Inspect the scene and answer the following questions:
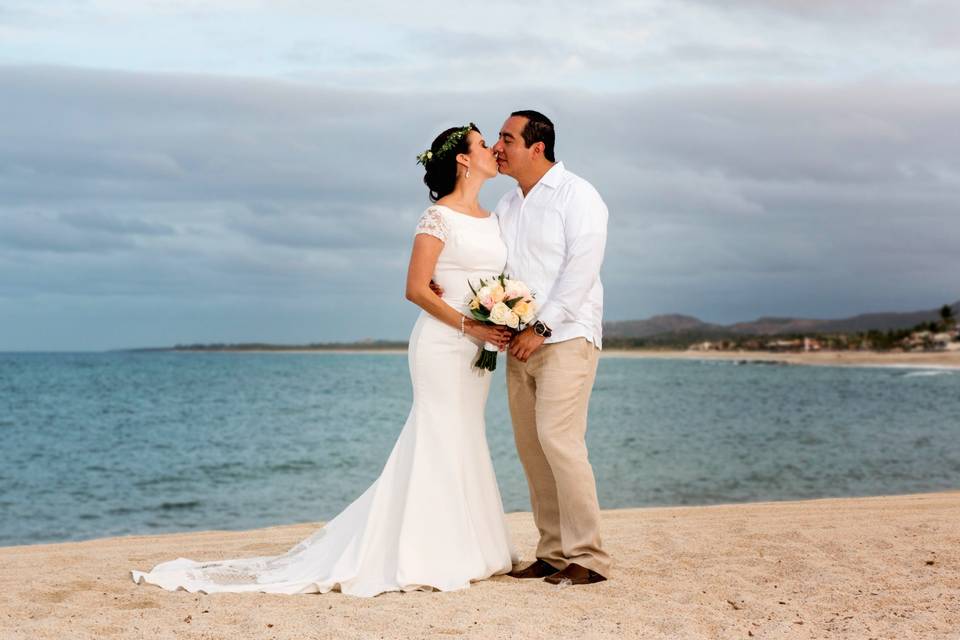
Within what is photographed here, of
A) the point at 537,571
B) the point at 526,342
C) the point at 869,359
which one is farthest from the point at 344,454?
the point at 869,359

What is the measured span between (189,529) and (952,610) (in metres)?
9.80

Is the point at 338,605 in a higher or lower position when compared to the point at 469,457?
lower

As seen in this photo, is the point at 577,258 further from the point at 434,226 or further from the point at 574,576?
the point at 574,576

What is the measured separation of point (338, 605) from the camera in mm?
4996

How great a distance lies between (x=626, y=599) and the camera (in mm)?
5090

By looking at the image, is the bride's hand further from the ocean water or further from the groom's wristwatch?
the ocean water

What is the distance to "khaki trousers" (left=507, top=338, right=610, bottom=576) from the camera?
5.31m

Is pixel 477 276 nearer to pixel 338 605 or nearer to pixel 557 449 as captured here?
pixel 557 449

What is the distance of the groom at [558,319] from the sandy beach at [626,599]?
15.4 inches

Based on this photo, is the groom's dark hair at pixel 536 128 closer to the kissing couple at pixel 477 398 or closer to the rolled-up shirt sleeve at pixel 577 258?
the kissing couple at pixel 477 398

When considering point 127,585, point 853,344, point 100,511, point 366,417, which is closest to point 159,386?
point 366,417

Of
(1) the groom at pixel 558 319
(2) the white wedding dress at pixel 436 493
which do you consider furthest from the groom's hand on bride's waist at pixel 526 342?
(2) the white wedding dress at pixel 436 493

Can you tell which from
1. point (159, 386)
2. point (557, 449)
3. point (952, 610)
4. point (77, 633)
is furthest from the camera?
point (159, 386)

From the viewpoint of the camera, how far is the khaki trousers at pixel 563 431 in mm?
5312
